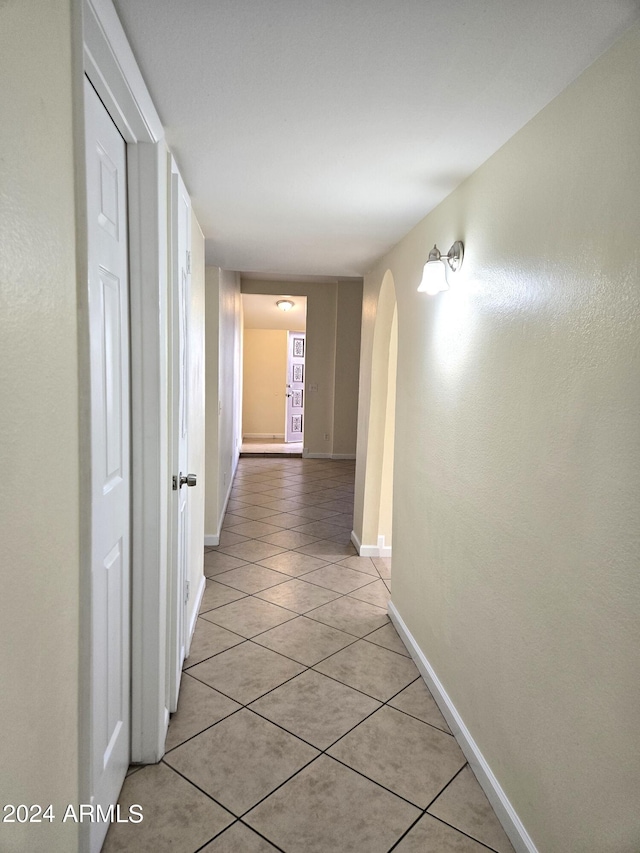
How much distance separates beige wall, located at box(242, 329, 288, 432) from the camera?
33.6ft

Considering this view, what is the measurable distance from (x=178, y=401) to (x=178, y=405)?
0.05ft

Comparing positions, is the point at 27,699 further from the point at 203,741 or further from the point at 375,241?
the point at 375,241

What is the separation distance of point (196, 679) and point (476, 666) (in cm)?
126

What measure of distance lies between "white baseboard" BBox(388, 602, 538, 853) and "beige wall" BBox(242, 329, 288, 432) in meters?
7.74

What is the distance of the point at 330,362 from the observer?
8.40m

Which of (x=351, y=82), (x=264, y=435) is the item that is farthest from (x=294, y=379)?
(x=351, y=82)

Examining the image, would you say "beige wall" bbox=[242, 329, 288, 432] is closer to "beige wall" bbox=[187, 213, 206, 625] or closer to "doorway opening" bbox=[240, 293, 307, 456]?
"doorway opening" bbox=[240, 293, 307, 456]

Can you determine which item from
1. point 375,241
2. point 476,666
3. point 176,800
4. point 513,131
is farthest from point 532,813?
point 375,241

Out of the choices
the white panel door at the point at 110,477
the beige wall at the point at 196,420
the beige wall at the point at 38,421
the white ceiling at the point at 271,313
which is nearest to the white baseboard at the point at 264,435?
the white ceiling at the point at 271,313

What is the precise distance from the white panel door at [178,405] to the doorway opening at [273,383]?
7207 millimetres

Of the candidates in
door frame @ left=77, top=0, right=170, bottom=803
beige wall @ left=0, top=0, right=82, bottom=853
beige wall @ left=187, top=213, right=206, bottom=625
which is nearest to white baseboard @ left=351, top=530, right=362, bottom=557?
beige wall @ left=187, top=213, right=206, bottom=625

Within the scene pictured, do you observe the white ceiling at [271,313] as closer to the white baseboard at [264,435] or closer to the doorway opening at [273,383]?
the doorway opening at [273,383]

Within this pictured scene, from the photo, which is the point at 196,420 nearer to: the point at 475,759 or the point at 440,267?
the point at 440,267

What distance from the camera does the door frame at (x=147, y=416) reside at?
172cm
